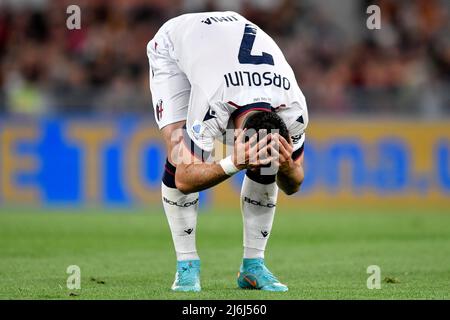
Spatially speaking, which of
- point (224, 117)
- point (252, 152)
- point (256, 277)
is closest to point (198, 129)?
point (224, 117)

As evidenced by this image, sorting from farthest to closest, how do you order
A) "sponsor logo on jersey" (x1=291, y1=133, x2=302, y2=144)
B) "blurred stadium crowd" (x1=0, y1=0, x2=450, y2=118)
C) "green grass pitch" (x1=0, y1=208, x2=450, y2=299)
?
"blurred stadium crowd" (x1=0, y1=0, x2=450, y2=118) → "green grass pitch" (x1=0, y1=208, x2=450, y2=299) → "sponsor logo on jersey" (x1=291, y1=133, x2=302, y2=144)

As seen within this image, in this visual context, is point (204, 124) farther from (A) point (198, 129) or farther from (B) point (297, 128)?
(B) point (297, 128)

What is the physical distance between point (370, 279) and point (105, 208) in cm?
860

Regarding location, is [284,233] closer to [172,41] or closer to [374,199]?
[374,199]

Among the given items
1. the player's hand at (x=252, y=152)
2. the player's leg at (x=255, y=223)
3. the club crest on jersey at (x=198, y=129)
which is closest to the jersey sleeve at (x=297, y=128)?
the player's leg at (x=255, y=223)

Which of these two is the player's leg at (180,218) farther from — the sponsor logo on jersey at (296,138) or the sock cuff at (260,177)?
the sponsor logo on jersey at (296,138)

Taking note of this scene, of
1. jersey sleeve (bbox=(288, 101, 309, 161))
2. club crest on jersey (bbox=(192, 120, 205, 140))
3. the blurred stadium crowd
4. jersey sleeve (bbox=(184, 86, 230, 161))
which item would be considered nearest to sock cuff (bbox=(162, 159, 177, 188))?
jersey sleeve (bbox=(184, 86, 230, 161))

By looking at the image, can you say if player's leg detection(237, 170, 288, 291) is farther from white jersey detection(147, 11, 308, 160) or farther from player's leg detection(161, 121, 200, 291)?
white jersey detection(147, 11, 308, 160)

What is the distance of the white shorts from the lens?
7.43 meters

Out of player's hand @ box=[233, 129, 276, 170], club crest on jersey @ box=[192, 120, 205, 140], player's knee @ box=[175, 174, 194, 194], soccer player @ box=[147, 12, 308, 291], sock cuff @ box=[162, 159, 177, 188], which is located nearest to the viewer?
player's hand @ box=[233, 129, 276, 170]

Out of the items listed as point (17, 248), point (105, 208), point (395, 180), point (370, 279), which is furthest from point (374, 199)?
point (370, 279)

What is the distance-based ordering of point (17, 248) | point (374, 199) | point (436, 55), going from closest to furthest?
point (17, 248) → point (374, 199) → point (436, 55)

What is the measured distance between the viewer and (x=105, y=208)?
16.0 m

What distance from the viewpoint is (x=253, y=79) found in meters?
7.01
